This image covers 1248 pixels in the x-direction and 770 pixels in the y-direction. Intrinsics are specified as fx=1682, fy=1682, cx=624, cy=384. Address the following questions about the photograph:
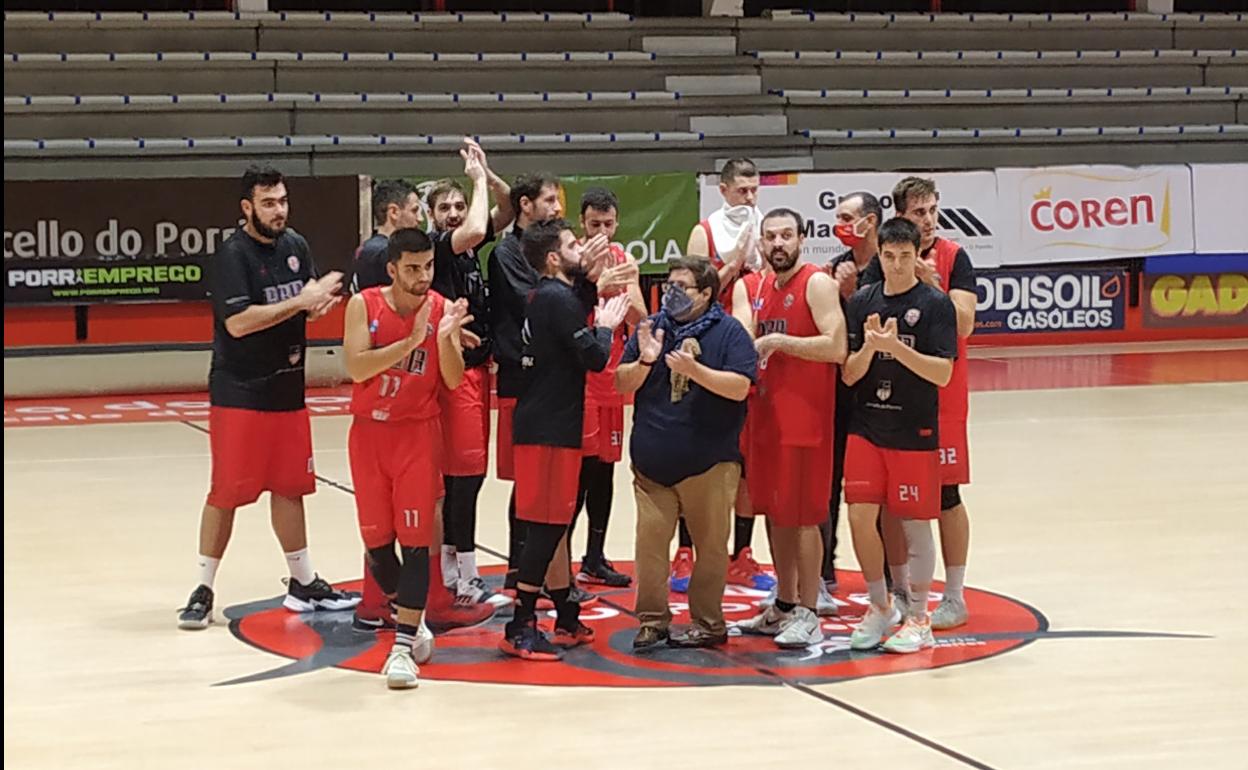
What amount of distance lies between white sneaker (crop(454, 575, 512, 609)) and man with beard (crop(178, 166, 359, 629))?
0.57m

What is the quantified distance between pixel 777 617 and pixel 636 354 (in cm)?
131

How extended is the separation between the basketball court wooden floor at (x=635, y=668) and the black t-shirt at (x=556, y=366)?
35.6 inches

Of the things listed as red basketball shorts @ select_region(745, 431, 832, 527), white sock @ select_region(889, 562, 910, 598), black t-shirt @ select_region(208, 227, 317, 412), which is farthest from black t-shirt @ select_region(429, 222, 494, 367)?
white sock @ select_region(889, 562, 910, 598)

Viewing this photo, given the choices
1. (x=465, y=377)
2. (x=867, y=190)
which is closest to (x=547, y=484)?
(x=465, y=377)

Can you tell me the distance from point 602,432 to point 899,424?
67.8 inches

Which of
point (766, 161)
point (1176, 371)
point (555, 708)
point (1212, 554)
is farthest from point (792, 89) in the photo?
point (555, 708)

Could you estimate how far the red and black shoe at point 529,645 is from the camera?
6504 mm

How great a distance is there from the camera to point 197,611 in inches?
282

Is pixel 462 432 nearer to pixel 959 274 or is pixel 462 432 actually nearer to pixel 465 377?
pixel 465 377

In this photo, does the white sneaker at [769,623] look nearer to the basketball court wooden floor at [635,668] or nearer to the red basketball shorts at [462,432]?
the basketball court wooden floor at [635,668]

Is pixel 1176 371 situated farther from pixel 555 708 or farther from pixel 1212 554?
pixel 555 708

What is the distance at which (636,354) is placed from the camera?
652 centimetres

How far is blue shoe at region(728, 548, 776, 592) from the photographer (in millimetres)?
8039

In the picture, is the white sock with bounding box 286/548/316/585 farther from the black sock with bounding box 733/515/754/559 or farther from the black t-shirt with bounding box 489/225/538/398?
the black sock with bounding box 733/515/754/559
